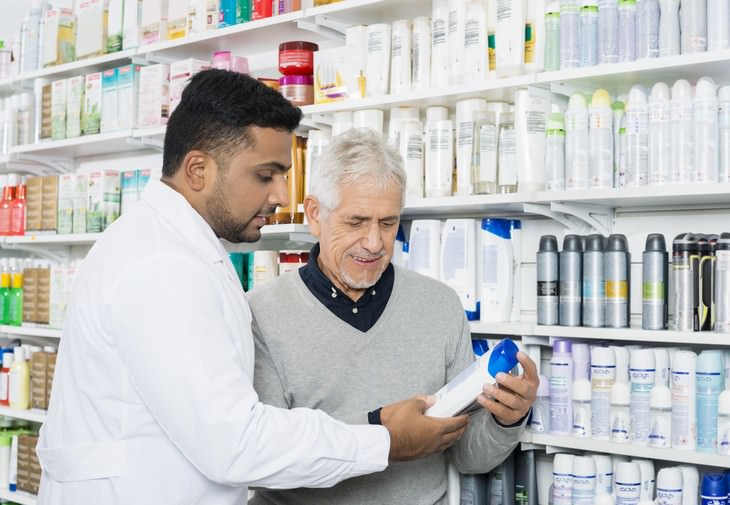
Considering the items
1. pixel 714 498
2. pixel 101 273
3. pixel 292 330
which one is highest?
pixel 101 273

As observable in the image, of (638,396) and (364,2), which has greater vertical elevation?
(364,2)

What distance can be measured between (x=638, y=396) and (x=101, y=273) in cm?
140

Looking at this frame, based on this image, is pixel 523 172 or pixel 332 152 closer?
pixel 332 152

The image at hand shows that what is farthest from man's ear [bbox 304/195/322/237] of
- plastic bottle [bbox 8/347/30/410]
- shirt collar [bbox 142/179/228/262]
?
plastic bottle [bbox 8/347/30/410]

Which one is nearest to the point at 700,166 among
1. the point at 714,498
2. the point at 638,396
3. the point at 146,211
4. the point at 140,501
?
the point at 638,396

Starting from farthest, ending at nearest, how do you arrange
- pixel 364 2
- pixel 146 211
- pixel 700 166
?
pixel 364 2, pixel 700 166, pixel 146 211

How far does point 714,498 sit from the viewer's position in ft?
6.61

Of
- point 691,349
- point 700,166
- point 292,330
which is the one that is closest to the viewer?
point 292,330

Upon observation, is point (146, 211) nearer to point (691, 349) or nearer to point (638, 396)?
point (638, 396)

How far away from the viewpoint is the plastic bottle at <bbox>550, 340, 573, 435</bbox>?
2279mm

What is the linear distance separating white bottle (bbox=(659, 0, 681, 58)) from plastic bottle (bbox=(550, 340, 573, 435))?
2.69 feet

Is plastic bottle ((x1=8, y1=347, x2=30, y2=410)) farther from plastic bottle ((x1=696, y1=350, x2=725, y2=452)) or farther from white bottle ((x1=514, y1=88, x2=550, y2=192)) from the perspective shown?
plastic bottle ((x1=696, y1=350, x2=725, y2=452))

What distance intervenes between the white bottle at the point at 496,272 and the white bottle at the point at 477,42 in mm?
429

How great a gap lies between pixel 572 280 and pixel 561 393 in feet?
1.00
